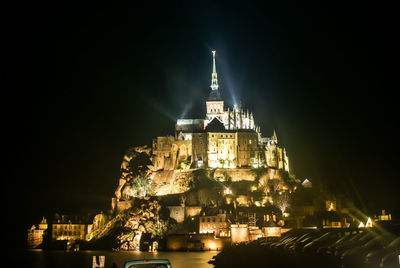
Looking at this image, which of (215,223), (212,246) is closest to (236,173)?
(215,223)

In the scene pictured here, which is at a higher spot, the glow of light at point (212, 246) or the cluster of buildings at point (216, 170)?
the cluster of buildings at point (216, 170)

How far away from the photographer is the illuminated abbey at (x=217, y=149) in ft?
260

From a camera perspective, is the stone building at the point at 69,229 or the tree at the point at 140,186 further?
the stone building at the point at 69,229

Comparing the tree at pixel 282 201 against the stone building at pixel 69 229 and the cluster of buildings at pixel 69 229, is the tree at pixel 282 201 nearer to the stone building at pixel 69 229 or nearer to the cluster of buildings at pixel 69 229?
the cluster of buildings at pixel 69 229

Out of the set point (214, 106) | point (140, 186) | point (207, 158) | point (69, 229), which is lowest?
point (69, 229)

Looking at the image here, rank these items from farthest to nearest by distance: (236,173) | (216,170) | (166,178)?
(166,178), (216,170), (236,173)

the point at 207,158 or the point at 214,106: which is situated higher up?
the point at 214,106

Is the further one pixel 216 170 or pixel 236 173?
pixel 216 170

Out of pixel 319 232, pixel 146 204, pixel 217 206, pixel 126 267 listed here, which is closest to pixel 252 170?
pixel 217 206

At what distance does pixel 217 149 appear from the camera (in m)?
80.3

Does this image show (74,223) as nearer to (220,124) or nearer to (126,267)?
(220,124)

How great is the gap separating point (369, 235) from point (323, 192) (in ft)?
132

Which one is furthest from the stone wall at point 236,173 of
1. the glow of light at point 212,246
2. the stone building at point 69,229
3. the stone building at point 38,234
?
the stone building at point 38,234

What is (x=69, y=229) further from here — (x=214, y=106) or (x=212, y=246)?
(x=214, y=106)
